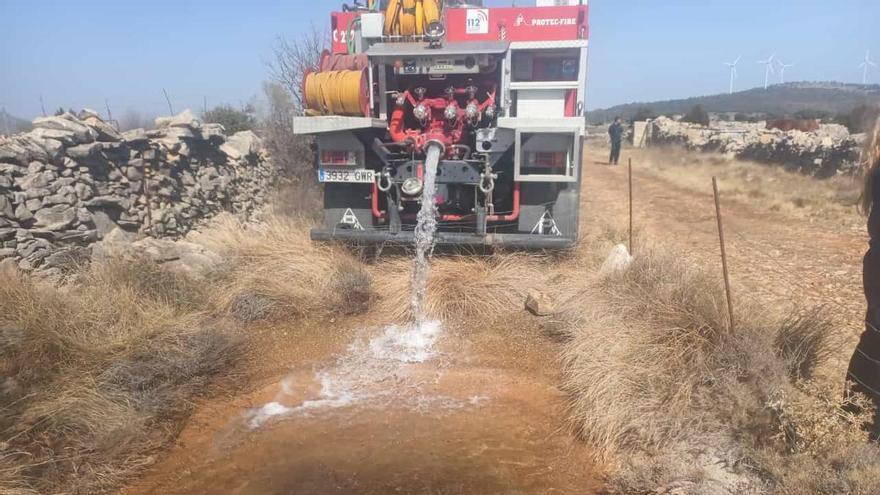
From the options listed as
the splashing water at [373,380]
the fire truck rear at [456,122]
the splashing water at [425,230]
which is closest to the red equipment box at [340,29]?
the fire truck rear at [456,122]

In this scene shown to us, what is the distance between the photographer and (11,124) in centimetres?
812

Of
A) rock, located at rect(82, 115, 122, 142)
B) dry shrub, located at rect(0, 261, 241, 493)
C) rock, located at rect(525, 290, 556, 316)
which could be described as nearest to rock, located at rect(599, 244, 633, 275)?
rock, located at rect(525, 290, 556, 316)

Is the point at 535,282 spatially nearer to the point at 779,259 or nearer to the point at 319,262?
the point at 319,262

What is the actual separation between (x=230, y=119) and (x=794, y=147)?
1506 cm

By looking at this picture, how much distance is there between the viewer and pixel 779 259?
675 cm

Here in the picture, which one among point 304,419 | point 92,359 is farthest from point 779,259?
point 92,359

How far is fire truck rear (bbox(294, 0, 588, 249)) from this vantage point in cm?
595

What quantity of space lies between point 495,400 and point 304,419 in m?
1.32

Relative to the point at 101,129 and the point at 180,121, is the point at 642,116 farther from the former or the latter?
the point at 101,129

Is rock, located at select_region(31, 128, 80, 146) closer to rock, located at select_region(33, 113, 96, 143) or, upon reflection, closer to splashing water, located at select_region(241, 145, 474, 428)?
rock, located at select_region(33, 113, 96, 143)

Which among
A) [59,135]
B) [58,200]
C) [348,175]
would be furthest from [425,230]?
[59,135]

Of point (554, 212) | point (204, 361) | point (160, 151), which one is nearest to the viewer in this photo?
point (204, 361)

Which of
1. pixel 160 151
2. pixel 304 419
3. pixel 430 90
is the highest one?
pixel 430 90

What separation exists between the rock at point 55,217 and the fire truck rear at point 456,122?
2520mm
